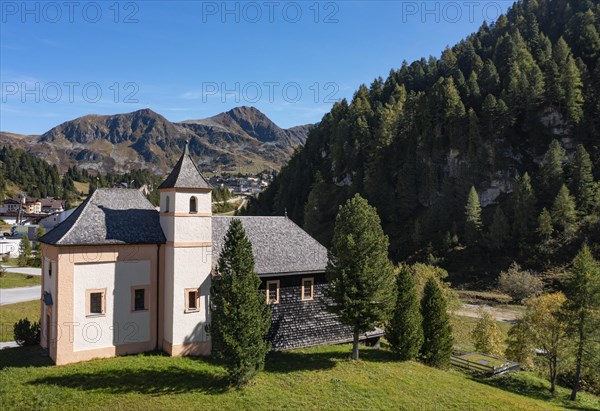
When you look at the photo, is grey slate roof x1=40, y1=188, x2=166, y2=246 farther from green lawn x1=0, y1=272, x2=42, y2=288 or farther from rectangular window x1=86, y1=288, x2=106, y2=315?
green lawn x1=0, y1=272, x2=42, y2=288

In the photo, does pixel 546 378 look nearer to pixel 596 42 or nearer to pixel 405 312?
pixel 405 312

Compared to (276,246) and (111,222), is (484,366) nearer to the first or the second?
(276,246)

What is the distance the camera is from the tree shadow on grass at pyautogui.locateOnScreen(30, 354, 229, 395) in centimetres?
2028

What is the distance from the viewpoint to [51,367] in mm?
22531

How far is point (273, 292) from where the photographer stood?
2786 centimetres

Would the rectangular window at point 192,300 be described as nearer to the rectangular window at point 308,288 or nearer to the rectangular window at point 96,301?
the rectangular window at point 96,301

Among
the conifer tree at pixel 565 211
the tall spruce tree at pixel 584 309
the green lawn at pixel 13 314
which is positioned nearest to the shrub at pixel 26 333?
the green lawn at pixel 13 314

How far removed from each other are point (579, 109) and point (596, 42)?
85.6ft

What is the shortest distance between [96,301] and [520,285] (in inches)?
2579

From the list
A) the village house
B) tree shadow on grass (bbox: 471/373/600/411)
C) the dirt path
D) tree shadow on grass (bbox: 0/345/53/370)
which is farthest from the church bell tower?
the village house

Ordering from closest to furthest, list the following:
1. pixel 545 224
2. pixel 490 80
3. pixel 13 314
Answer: pixel 13 314 → pixel 545 224 → pixel 490 80

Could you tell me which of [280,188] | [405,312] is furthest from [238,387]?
[280,188]

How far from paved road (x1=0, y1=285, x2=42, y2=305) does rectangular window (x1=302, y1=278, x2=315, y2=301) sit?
119 feet

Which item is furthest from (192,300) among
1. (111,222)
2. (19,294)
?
(19,294)
